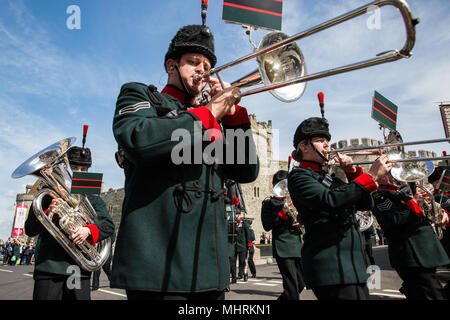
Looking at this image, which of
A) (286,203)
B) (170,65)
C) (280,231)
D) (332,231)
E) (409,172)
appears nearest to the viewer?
(170,65)

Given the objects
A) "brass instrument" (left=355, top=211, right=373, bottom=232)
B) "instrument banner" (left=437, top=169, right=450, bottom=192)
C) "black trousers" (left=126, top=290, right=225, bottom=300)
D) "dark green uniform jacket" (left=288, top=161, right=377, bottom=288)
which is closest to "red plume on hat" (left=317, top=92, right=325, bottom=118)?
"dark green uniform jacket" (left=288, top=161, right=377, bottom=288)

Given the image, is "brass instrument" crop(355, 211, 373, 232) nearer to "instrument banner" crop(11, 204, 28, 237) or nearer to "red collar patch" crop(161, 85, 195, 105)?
"red collar patch" crop(161, 85, 195, 105)

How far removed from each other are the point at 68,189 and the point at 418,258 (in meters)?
4.59

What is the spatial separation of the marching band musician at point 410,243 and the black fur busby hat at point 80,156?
4.27 m

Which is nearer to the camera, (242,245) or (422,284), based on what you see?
(422,284)

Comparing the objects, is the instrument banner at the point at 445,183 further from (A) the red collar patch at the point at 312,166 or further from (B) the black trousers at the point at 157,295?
(B) the black trousers at the point at 157,295

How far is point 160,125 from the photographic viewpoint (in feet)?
5.14

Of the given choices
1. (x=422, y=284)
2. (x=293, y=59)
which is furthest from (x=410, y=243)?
(x=293, y=59)

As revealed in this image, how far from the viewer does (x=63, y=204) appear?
157 inches

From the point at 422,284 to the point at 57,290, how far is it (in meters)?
4.26

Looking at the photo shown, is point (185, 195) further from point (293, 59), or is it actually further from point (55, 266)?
point (55, 266)

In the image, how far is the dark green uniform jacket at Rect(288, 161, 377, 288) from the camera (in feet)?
9.03
